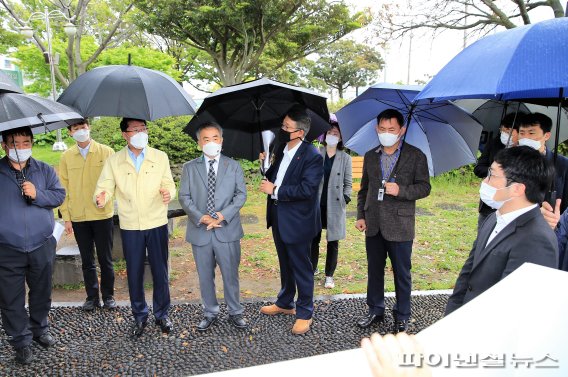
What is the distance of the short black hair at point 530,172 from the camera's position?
7.13 ft

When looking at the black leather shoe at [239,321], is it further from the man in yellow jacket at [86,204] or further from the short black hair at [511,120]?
the short black hair at [511,120]

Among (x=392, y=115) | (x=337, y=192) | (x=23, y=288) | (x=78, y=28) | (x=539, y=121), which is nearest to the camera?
(x=539, y=121)

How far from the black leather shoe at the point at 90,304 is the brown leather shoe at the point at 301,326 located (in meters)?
2.17

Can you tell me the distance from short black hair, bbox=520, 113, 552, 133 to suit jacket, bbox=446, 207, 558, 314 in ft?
4.82

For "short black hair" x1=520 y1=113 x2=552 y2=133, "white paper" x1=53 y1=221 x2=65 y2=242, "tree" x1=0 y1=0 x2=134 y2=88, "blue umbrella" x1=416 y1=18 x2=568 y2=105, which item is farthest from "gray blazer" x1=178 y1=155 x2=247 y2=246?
"tree" x1=0 y1=0 x2=134 y2=88

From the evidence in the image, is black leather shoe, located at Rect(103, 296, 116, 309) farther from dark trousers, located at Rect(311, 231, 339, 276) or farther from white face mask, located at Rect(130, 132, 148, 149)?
dark trousers, located at Rect(311, 231, 339, 276)

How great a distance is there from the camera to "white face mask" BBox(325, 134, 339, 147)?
479 cm

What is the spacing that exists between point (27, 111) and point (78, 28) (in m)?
16.7

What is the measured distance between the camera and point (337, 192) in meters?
4.95

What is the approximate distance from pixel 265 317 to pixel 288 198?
1.38 meters

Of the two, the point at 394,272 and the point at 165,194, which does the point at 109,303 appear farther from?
the point at 394,272

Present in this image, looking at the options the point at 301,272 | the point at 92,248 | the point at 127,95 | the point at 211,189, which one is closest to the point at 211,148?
the point at 211,189

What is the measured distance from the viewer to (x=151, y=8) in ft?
51.2

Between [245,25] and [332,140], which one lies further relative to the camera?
[245,25]
